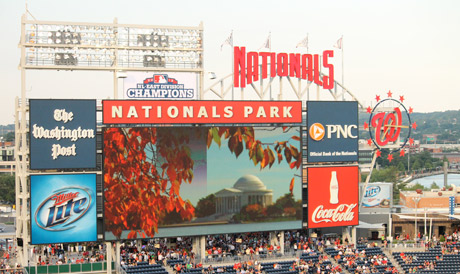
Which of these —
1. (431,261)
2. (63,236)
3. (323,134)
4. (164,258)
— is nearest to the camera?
(63,236)

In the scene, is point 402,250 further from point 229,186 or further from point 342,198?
point 229,186

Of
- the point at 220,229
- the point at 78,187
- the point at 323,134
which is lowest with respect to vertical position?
the point at 220,229

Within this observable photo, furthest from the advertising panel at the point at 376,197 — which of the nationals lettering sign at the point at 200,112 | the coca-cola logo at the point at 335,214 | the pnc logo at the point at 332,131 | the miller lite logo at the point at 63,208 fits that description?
the miller lite logo at the point at 63,208

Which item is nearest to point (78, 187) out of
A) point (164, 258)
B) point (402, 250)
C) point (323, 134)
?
point (164, 258)

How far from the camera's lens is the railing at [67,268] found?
39031mm

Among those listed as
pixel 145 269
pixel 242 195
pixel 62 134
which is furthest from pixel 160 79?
pixel 145 269

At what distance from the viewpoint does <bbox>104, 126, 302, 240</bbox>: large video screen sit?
39219 mm

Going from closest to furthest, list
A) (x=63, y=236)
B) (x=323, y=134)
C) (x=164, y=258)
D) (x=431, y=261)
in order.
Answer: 1. (x=63, y=236)
2. (x=164, y=258)
3. (x=323, y=134)
4. (x=431, y=261)

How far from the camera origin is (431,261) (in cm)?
4659

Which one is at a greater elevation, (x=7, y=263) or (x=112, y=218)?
(x=112, y=218)

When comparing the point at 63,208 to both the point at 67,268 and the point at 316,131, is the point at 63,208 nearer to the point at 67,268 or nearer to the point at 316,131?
the point at 67,268

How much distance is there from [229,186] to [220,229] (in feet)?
8.03

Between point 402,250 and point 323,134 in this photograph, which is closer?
point 323,134

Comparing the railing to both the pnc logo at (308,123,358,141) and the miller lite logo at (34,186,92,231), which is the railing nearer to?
the miller lite logo at (34,186,92,231)
